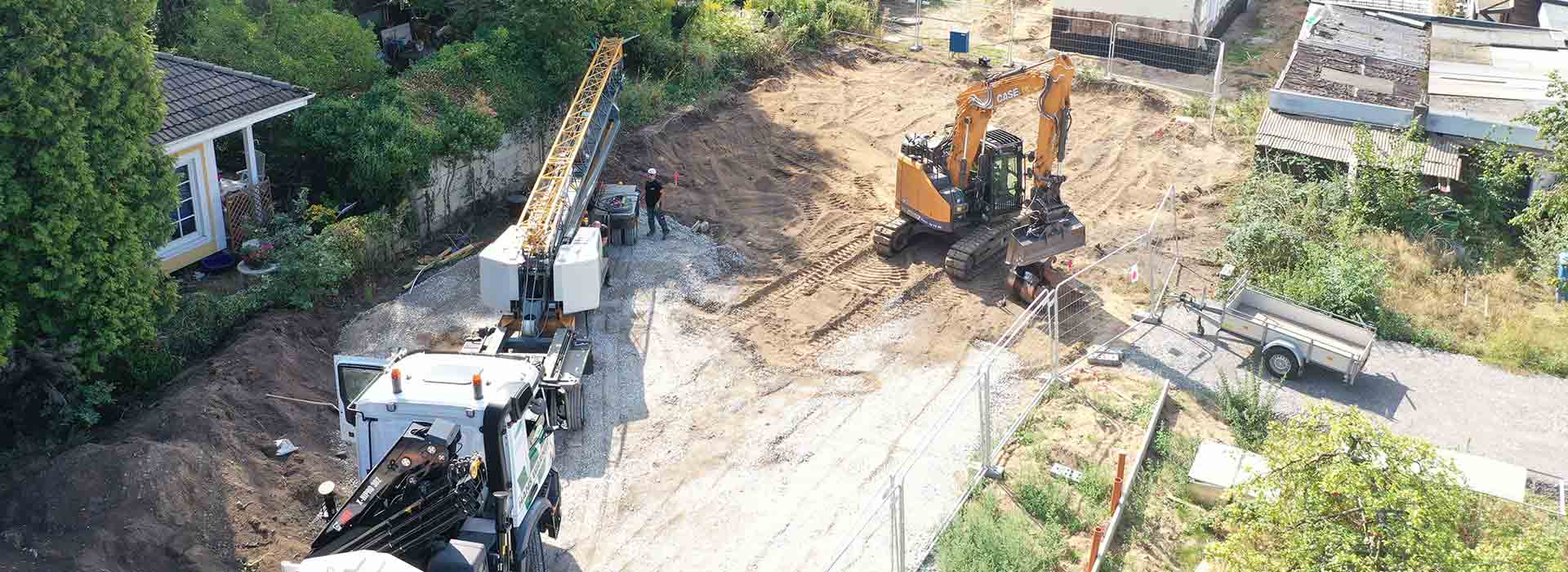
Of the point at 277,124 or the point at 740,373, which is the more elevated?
the point at 277,124

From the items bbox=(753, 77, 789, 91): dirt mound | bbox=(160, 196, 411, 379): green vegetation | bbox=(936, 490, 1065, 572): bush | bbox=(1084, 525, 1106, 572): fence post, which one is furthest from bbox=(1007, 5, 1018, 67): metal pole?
bbox=(1084, 525, 1106, 572): fence post

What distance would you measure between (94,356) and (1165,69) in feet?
84.7

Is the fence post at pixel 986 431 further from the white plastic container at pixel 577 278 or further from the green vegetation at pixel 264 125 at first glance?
the green vegetation at pixel 264 125

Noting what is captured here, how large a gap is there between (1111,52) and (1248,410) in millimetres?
16687

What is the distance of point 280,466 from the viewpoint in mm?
15109

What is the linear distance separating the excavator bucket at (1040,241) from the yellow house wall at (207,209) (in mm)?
12484

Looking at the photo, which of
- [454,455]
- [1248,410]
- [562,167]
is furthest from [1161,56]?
[454,455]

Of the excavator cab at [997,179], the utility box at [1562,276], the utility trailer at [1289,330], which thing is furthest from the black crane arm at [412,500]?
the utility box at [1562,276]

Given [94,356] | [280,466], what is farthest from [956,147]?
[94,356]

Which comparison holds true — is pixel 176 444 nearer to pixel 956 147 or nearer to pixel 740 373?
pixel 740 373

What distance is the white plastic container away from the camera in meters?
17.6

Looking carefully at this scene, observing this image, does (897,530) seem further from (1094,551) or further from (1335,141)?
(1335,141)

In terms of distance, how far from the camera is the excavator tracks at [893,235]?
22.1 meters

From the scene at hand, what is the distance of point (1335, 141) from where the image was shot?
2436cm
